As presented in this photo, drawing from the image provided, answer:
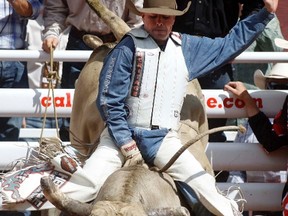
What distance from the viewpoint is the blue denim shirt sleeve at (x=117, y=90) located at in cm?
650

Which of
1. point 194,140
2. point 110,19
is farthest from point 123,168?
point 110,19

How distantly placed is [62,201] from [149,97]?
108 cm

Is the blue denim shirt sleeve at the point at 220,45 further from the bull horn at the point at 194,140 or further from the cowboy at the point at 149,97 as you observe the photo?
the bull horn at the point at 194,140

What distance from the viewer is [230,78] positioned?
8.28 metres

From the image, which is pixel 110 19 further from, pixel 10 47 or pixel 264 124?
pixel 264 124

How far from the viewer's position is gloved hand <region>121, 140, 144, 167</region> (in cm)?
645

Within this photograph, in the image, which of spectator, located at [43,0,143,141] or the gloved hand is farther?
spectator, located at [43,0,143,141]

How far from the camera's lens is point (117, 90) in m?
6.55

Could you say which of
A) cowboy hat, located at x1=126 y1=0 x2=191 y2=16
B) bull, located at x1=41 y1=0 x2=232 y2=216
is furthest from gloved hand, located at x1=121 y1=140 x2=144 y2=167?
cowboy hat, located at x1=126 y1=0 x2=191 y2=16

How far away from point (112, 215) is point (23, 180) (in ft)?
3.09

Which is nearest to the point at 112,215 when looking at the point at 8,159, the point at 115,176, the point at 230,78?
the point at 115,176

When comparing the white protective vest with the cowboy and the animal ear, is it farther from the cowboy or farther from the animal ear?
the animal ear

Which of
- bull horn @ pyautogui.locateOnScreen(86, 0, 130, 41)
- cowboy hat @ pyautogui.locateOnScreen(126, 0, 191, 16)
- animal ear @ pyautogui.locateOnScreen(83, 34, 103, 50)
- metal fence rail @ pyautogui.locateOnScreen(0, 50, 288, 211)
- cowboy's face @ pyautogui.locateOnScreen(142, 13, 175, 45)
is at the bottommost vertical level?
metal fence rail @ pyautogui.locateOnScreen(0, 50, 288, 211)

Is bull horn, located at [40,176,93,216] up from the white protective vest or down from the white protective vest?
down
